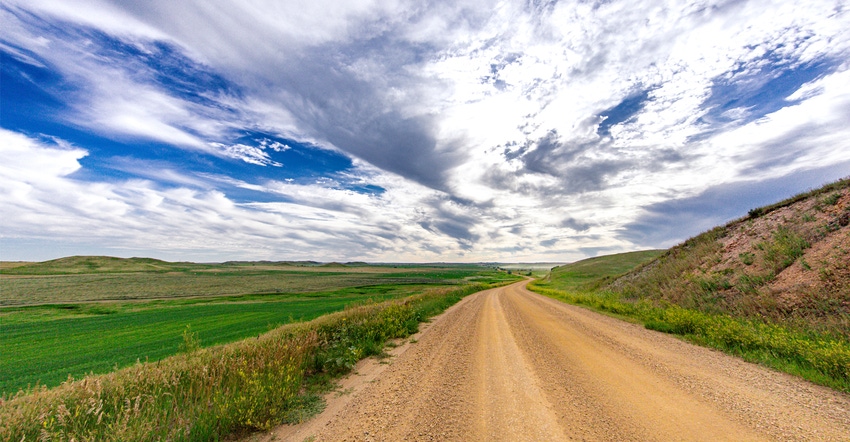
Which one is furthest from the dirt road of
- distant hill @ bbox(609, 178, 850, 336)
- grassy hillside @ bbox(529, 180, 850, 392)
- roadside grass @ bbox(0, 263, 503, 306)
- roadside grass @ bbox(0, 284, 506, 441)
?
roadside grass @ bbox(0, 263, 503, 306)

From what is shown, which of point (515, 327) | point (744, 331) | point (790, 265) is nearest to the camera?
point (744, 331)

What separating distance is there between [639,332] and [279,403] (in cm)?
1314

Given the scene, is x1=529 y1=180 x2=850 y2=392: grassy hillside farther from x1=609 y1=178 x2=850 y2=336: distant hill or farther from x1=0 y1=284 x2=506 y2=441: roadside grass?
x1=0 y1=284 x2=506 y2=441: roadside grass

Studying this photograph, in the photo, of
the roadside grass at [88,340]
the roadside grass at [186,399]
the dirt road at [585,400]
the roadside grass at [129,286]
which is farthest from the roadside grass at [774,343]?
the roadside grass at [129,286]

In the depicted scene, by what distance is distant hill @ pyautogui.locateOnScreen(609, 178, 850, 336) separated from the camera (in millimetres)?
9875

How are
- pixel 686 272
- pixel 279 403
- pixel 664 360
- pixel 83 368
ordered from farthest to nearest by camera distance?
pixel 686 272
pixel 83 368
pixel 664 360
pixel 279 403

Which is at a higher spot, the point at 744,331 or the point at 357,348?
the point at 744,331

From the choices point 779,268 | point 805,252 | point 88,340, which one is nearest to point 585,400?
point 779,268

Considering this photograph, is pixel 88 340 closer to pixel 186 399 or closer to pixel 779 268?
pixel 186 399

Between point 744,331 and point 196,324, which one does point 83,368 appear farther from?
point 744,331

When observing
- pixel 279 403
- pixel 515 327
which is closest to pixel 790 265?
pixel 515 327

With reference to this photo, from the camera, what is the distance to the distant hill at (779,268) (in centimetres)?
988

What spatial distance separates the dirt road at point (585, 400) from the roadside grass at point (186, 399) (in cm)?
93

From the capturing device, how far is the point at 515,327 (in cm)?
1379
